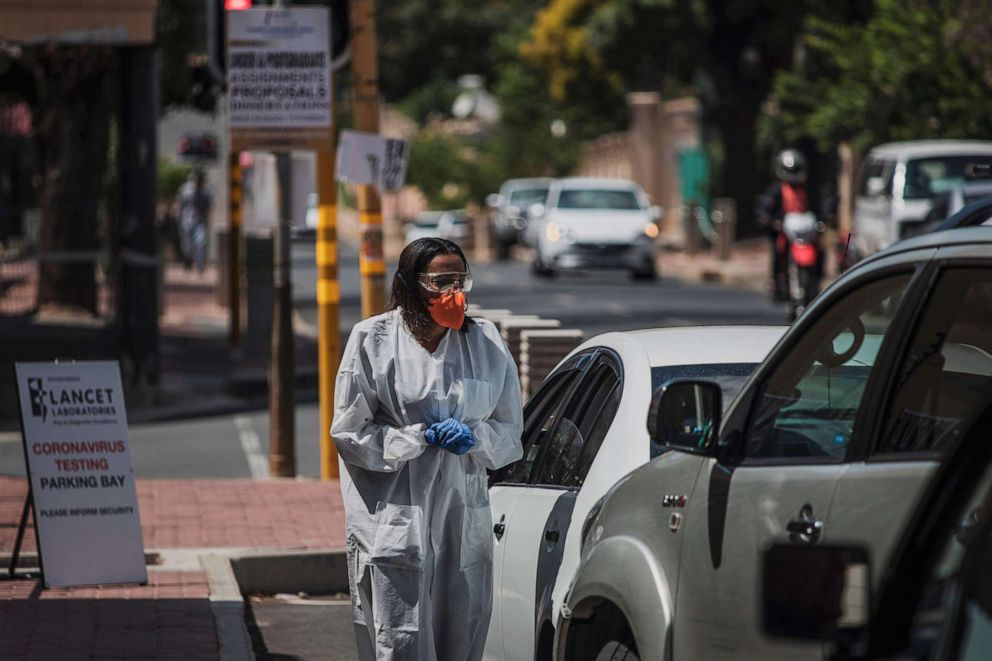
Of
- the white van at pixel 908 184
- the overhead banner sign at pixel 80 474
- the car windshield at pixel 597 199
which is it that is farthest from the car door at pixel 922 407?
the car windshield at pixel 597 199

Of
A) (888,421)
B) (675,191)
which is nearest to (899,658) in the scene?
(888,421)

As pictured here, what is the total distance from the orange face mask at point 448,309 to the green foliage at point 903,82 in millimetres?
25299

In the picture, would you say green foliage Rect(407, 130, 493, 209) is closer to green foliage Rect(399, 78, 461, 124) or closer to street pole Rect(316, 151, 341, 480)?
green foliage Rect(399, 78, 461, 124)

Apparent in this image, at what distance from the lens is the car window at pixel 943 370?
12.8 ft

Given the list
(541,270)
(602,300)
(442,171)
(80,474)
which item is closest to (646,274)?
(541,270)

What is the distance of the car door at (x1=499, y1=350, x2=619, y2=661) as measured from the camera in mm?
5711

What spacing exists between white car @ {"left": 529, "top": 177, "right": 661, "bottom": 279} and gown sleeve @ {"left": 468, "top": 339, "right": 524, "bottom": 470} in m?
28.8

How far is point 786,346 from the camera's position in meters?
4.25

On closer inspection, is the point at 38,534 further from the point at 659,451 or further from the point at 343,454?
the point at 659,451

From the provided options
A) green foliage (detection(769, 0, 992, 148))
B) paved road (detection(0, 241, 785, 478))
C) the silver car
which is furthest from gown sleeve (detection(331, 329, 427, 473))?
green foliage (detection(769, 0, 992, 148))

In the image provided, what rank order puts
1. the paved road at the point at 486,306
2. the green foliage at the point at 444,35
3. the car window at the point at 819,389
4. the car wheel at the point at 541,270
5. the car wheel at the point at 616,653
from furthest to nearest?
the green foliage at the point at 444,35 < the car wheel at the point at 541,270 < the paved road at the point at 486,306 < the car wheel at the point at 616,653 < the car window at the point at 819,389

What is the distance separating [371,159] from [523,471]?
6465 millimetres

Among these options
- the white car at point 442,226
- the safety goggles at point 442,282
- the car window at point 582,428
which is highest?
the safety goggles at point 442,282

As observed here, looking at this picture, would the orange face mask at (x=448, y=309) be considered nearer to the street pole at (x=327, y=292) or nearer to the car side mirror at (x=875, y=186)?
the street pole at (x=327, y=292)
